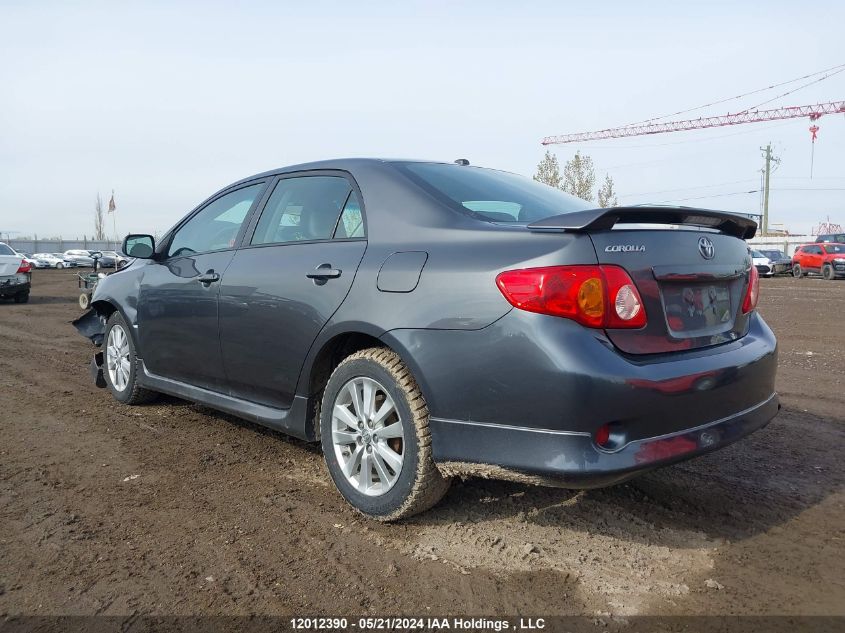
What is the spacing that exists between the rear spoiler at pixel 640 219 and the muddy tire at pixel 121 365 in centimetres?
347

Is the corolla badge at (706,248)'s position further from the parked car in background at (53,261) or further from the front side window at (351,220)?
the parked car in background at (53,261)

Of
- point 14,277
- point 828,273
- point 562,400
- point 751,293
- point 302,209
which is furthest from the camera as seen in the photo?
point 828,273

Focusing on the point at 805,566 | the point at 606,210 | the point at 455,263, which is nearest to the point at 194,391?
the point at 455,263

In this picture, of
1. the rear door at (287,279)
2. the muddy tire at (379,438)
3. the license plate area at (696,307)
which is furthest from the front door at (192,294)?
the license plate area at (696,307)

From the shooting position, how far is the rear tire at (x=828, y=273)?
93.1 feet

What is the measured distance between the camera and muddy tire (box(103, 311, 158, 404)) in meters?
4.84

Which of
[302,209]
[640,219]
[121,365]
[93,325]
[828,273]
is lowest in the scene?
[828,273]

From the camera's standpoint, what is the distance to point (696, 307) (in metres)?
2.66

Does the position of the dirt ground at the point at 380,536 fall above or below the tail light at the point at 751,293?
below

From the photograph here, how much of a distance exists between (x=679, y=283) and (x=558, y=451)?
834 millimetres

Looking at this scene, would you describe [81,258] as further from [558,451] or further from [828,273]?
[558,451]

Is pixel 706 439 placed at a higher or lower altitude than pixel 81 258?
lower

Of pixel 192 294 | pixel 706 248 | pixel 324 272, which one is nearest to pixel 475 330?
pixel 324 272

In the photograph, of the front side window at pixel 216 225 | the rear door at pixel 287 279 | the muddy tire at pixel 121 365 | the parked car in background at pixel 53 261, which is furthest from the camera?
the parked car in background at pixel 53 261
